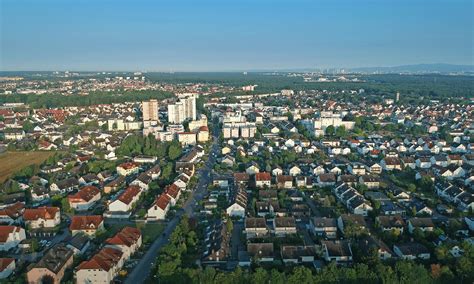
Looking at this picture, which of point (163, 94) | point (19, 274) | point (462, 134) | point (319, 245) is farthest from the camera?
point (163, 94)

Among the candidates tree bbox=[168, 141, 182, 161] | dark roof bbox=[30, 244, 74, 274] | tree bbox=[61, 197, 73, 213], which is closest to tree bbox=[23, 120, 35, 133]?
tree bbox=[168, 141, 182, 161]

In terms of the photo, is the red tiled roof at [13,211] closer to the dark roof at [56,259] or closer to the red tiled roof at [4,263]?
the red tiled roof at [4,263]

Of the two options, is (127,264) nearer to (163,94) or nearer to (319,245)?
(319,245)

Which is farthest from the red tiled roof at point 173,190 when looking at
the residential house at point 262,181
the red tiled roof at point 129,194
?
the residential house at point 262,181

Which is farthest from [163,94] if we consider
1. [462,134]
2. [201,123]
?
[462,134]

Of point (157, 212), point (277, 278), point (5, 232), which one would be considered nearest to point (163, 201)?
point (157, 212)

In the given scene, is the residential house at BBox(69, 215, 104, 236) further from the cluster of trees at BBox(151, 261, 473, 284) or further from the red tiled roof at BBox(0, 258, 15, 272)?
the cluster of trees at BBox(151, 261, 473, 284)
